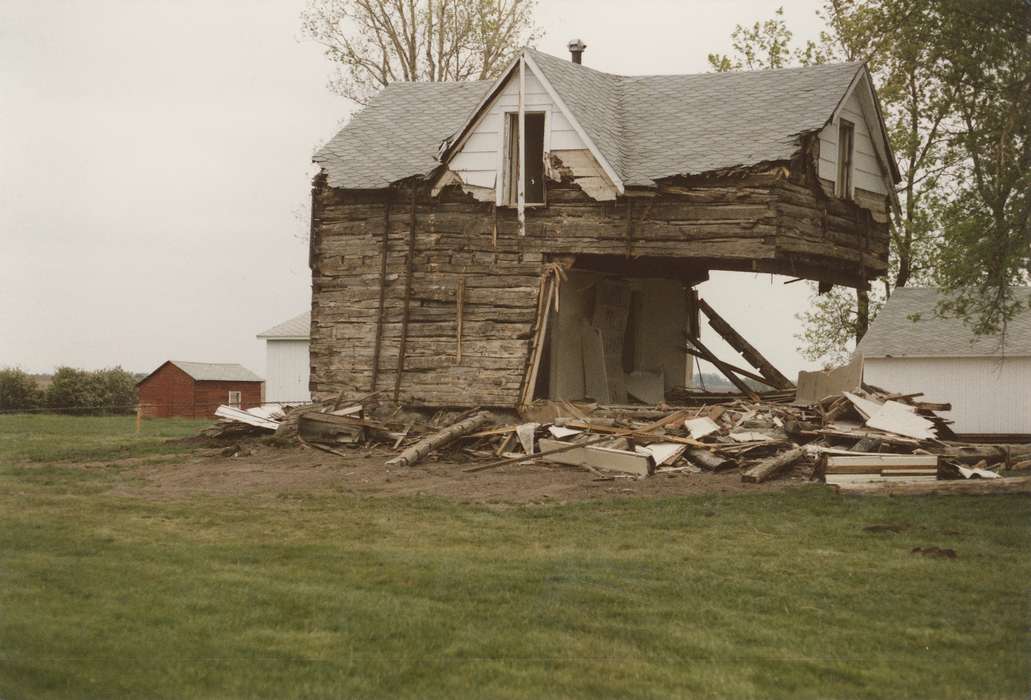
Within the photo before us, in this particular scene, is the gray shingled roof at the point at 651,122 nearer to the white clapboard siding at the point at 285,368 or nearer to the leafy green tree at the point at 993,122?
the leafy green tree at the point at 993,122

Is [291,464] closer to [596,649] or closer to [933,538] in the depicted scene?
[933,538]

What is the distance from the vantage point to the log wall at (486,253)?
21984 mm

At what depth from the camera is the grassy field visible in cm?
750

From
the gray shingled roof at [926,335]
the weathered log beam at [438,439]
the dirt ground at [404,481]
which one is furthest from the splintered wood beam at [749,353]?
the gray shingled roof at [926,335]

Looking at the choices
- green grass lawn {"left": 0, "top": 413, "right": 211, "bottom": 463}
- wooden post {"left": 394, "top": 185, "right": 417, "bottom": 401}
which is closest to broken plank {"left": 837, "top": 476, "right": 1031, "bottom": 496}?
wooden post {"left": 394, "top": 185, "right": 417, "bottom": 401}

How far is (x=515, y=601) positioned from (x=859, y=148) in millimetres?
17837

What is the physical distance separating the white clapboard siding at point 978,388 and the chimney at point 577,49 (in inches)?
633

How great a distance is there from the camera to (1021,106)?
14.2m

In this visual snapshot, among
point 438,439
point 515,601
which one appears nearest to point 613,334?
point 438,439

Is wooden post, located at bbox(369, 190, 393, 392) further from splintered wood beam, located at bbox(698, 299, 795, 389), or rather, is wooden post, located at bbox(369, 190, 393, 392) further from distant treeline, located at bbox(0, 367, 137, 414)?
distant treeline, located at bbox(0, 367, 137, 414)

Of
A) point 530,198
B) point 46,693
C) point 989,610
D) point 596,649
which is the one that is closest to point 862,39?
point 530,198

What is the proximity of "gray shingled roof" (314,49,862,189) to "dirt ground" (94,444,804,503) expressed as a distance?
644cm

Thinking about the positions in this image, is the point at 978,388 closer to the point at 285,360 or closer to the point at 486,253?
the point at 486,253

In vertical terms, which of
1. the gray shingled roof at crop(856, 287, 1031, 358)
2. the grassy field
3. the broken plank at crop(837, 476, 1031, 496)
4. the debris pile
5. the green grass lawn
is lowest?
the grassy field
